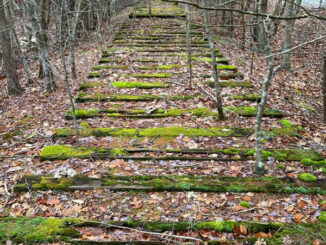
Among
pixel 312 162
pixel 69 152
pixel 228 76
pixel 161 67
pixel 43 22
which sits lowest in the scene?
pixel 312 162

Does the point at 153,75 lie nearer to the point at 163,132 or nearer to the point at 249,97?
the point at 249,97

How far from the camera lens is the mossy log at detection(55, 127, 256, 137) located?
18.6 ft

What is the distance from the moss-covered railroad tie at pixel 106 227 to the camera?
329 centimetres

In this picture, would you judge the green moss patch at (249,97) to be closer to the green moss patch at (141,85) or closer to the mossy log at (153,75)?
the green moss patch at (141,85)

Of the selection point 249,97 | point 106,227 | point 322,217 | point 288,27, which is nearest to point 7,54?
point 106,227

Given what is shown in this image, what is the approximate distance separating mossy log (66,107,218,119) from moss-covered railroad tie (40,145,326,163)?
1.53m

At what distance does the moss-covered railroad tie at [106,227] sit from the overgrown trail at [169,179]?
0.04 ft

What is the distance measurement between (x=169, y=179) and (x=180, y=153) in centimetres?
84

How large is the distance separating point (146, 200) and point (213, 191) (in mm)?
1088

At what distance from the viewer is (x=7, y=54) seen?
797 centimetres

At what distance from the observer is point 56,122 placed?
6438mm

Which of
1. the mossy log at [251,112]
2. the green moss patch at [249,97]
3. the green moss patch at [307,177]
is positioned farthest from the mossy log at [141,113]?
the green moss patch at [307,177]

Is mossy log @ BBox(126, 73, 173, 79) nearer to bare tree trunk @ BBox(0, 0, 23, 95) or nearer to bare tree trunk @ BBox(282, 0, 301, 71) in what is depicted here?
bare tree trunk @ BBox(0, 0, 23, 95)

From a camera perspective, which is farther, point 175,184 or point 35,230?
point 175,184
